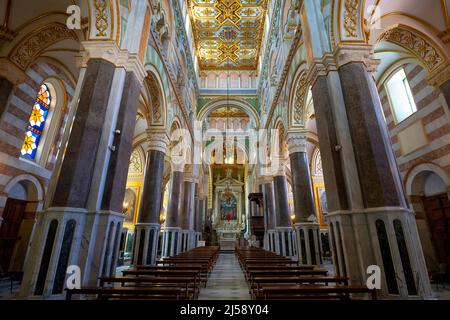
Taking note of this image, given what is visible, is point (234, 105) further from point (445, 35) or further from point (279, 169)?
point (445, 35)

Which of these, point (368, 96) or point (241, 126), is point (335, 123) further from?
point (241, 126)

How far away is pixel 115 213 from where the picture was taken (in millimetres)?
5457

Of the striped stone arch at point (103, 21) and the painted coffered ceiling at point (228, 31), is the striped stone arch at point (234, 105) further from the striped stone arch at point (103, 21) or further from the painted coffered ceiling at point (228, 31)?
the striped stone arch at point (103, 21)

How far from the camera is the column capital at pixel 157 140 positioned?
393 inches

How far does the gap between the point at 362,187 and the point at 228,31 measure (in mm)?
16637

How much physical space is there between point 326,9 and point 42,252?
9076 millimetres

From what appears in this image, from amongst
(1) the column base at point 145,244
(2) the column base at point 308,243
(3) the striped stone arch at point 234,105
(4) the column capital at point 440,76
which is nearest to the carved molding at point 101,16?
(1) the column base at point 145,244

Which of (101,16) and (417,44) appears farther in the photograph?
(417,44)

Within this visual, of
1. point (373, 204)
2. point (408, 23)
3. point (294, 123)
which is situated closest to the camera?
point (373, 204)

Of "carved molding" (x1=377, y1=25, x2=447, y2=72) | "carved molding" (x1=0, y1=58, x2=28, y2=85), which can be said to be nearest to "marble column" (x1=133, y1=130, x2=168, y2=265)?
"carved molding" (x1=0, y1=58, x2=28, y2=85)

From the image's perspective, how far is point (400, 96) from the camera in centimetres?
1067

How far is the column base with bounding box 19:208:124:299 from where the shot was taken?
4.26 metres

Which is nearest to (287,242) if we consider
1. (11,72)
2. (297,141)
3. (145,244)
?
(297,141)

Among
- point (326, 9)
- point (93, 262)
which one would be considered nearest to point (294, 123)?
point (326, 9)
